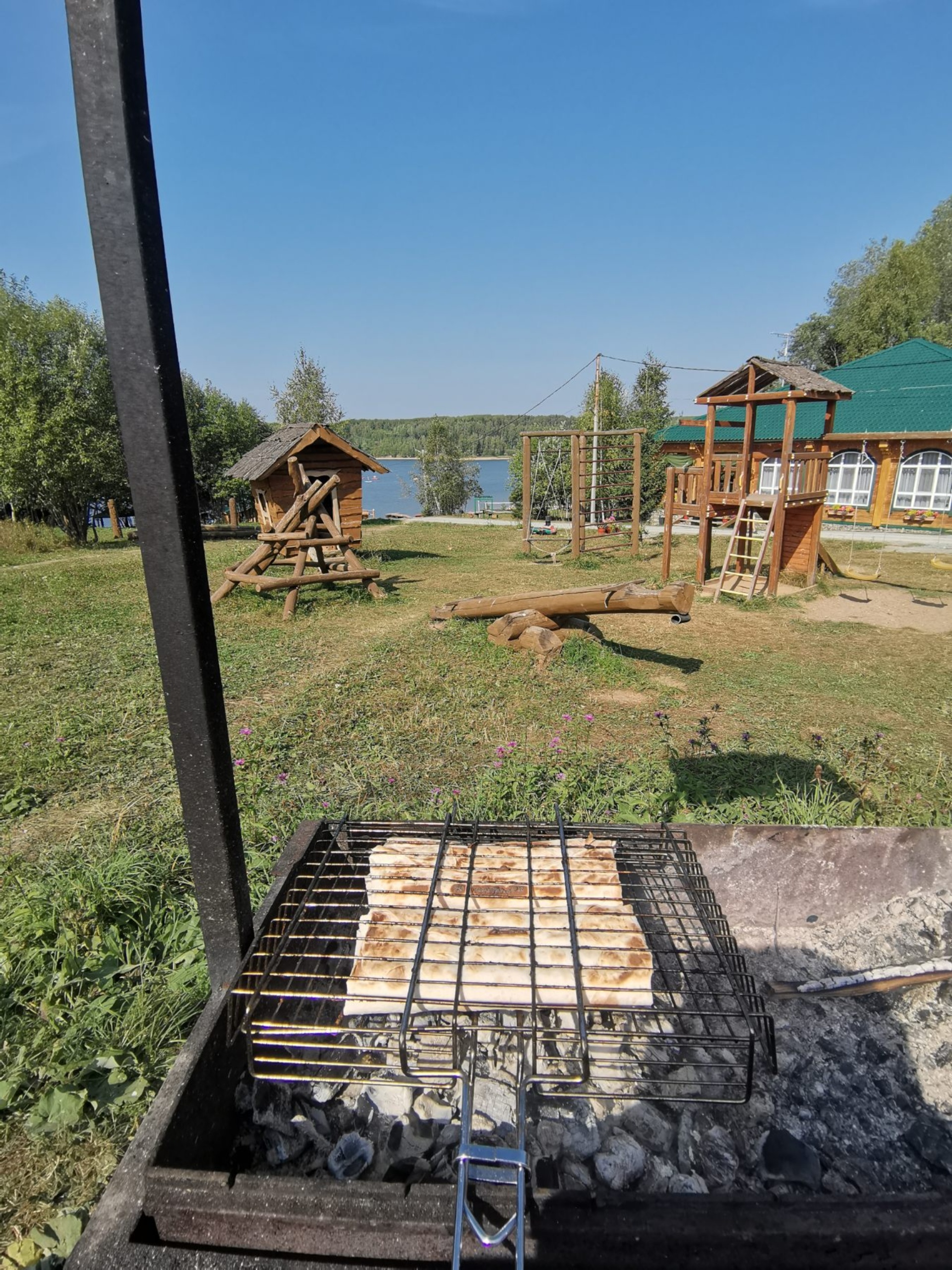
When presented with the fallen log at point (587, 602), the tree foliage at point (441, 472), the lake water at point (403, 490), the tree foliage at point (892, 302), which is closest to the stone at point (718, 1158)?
the fallen log at point (587, 602)

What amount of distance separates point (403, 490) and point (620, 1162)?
66.2 meters

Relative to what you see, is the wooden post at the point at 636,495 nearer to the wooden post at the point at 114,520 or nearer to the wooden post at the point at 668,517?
the wooden post at the point at 668,517

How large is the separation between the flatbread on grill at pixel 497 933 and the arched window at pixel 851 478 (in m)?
24.2

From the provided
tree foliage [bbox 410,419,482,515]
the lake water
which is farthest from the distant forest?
tree foliage [bbox 410,419,482,515]

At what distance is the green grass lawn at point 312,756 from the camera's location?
2.29 m

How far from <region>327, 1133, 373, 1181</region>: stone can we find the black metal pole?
52 cm

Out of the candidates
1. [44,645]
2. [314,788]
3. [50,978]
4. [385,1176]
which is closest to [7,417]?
[44,645]

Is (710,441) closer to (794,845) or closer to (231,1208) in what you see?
(794,845)

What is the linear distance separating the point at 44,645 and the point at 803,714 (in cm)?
852

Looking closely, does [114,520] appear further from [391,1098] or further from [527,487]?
[391,1098]

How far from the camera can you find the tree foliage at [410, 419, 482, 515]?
55.2 m

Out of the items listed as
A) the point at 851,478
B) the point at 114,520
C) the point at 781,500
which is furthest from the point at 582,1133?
the point at 851,478

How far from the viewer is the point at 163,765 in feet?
16.4

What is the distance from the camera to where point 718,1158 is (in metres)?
1.85
